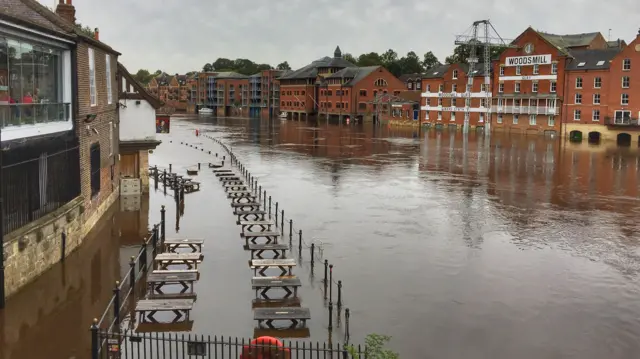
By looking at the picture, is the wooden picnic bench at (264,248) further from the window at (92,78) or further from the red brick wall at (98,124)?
the window at (92,78)

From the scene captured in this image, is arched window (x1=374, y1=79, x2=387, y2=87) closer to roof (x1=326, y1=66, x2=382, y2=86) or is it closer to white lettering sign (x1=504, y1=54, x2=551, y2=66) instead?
roof (x1=326, y1=66, x2=382, y2=86)

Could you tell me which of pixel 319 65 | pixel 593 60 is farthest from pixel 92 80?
pixel 319 65

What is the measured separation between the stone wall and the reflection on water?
0.86 ft

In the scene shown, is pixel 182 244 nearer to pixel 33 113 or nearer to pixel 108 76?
pixel 33 113

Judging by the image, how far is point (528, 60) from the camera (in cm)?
7856

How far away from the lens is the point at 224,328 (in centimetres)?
1397

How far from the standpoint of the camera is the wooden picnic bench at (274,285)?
1569 cm

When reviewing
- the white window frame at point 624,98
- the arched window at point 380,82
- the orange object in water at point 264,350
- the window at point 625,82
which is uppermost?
the arched window at point 380,82

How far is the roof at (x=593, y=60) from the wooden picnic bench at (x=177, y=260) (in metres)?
64.4

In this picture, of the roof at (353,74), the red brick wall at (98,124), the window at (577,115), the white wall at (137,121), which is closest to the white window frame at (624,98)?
the window at (577,115)

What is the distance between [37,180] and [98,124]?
299 inches

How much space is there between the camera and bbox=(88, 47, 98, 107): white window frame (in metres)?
22.8

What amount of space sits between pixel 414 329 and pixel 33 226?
33.0 ft

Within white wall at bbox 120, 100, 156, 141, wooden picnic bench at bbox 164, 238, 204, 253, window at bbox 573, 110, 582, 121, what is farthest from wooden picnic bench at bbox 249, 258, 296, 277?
window at bbox 573, 110, 582, 121
